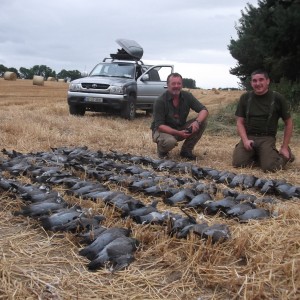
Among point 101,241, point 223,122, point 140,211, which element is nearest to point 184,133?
point 140,211

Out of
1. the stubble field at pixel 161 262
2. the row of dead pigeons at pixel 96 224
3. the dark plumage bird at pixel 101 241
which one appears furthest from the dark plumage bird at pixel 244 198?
the dark plumage bird at pixel 101 241

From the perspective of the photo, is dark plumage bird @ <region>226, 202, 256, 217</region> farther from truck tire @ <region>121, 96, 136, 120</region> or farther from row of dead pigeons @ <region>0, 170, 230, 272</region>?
truck tire @ <region>121, 96, 136, 120</region>

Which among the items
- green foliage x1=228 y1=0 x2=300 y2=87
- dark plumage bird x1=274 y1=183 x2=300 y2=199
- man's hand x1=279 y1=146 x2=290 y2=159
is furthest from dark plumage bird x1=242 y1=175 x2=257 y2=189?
green foliage x1=228 y1=0 x2=300 y2=87

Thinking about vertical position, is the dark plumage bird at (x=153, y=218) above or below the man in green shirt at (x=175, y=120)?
below

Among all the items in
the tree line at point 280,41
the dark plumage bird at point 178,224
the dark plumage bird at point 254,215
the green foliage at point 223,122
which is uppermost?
the tree line at point 280,41

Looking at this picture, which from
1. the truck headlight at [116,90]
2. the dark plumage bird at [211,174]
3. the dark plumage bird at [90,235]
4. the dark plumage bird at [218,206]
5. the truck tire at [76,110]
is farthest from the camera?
the truck tire at [76,110]

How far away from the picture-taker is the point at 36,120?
42.4ft

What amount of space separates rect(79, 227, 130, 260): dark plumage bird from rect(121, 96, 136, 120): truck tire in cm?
1120

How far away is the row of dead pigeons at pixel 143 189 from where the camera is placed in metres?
4.75

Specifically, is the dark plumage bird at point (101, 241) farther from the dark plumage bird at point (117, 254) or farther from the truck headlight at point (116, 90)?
the truck headlight at point (116, 90)

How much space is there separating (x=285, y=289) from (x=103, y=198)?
2.37 metres

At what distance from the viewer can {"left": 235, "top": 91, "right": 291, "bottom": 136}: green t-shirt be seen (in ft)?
25.3

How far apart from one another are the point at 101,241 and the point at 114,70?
12817 mm

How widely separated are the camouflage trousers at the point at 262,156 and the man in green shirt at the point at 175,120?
934mm
